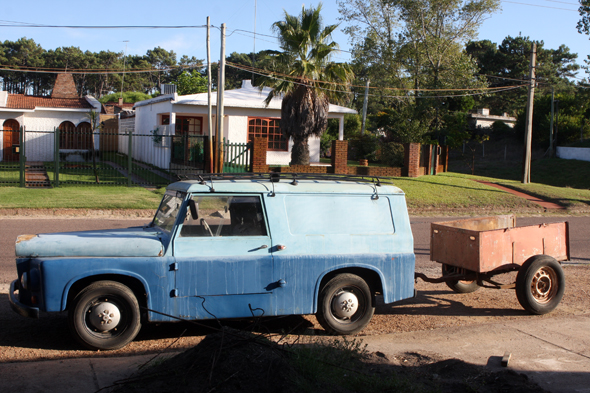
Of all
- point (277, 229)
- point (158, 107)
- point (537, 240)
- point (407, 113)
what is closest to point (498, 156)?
point (407, 113)

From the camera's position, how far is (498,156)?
1870 inches

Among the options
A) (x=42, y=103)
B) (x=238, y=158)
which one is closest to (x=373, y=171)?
(x=238, y=158)

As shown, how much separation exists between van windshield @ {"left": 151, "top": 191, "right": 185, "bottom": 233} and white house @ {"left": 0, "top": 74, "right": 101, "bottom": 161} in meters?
23.8

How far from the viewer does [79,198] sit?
17.2 m

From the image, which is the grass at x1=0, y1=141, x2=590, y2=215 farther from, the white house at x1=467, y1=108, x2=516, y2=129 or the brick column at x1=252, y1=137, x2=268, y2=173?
the white house at x1=467, y1=108, x2=516, y2=129

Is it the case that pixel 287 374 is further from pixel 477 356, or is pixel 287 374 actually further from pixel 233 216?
pixel 477 356

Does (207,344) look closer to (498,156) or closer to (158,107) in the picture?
(158,107)

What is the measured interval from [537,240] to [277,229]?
4.11 meters

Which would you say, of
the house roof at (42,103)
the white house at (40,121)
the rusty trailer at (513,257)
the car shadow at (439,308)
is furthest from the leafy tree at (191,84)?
the rusty trailer at (513,257)

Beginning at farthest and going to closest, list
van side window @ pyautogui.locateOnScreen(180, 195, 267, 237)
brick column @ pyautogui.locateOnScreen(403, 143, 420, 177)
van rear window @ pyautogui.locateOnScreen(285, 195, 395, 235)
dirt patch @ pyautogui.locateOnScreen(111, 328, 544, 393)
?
brick column @ pyautogui.locateOnScreen(403, 143, 420, 177) < van rear window @ pyautogui.locateOnScreen(285, 195, 395, 235) < van side window @ pyautogui.locateOnScreen(180, 195, 267, 237) < dirt patch @ pyautogui.locateOnScreen(111, 328, 544, 393)

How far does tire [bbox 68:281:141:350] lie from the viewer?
207 inches

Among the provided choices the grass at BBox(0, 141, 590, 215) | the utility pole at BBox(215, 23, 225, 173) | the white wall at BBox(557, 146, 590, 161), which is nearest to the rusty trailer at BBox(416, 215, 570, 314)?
the grass at BBox(0, 141, 590, 215)

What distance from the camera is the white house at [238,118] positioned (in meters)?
26.2

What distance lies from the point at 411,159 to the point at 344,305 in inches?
828
